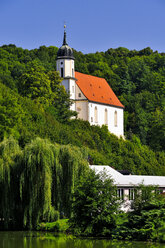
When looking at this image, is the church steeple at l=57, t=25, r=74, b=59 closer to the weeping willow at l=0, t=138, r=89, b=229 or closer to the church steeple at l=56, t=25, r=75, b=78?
the church steeple at l=56, t=25, r=75, b=78

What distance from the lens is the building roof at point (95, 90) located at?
9775 cm

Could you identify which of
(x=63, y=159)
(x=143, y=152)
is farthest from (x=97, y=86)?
(x=63, y=159)

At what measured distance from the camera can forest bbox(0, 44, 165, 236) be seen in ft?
121

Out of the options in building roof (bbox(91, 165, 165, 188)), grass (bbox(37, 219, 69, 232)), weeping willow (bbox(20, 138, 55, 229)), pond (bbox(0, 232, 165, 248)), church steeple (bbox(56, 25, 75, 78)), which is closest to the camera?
pond (bbox(0, 232, 165, 248))

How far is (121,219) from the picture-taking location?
3309 centimetres

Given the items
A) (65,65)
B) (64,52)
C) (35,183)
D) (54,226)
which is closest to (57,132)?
(65,65)

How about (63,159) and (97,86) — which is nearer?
(63,159)

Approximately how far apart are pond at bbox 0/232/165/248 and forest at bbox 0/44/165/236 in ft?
5.42

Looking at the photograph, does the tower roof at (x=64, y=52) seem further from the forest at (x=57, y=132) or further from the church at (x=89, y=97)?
the forest at (x=57, y=132)

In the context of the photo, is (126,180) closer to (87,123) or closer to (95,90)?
(87,123)

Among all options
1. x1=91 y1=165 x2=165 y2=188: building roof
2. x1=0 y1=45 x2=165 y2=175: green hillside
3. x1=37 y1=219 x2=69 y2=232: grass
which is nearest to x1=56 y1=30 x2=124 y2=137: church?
x1=0 y1=45 x2=165 y2=175: green hillside

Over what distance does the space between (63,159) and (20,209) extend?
446 cm

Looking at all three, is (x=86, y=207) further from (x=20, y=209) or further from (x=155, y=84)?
(x=155, y=84)

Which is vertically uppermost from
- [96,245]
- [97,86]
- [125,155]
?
[97,86]
